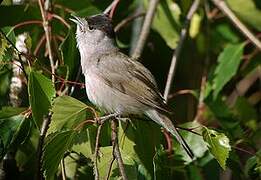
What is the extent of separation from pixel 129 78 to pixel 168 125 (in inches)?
16.4

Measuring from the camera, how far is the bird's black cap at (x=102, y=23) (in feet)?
12.3

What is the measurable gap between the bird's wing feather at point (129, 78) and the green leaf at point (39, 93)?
672mm

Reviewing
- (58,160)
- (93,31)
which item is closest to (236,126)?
(93,31)

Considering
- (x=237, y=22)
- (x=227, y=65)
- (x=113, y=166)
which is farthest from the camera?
(x=237, y=22)

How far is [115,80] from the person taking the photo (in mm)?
3682

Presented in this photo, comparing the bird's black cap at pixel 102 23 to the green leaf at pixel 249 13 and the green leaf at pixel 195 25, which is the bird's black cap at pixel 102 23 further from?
the green leaf at pixel 249 13

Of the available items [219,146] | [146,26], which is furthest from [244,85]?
[219,146]

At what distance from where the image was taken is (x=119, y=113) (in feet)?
11.4

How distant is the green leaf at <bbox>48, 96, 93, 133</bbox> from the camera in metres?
3.04

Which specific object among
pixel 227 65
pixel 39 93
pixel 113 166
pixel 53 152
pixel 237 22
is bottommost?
pixel 113 166

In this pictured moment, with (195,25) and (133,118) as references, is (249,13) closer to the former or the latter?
(195,25)

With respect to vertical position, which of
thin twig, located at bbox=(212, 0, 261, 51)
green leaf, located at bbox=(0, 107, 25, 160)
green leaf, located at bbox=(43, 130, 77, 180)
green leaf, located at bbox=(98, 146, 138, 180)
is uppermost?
thin twig, located at bbox=(212, 0, 261, 51)

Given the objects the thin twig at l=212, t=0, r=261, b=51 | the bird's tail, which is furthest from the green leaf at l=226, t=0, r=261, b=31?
the bird's tail

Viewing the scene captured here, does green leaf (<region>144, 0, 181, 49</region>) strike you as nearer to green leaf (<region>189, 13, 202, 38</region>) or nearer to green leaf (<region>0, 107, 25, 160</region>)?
green leaf (<region>189, 13, 202, 38</region>)
